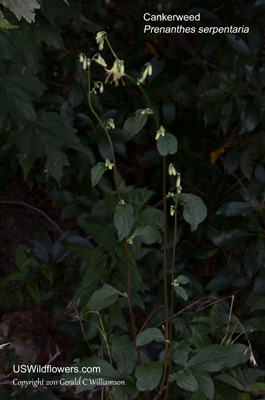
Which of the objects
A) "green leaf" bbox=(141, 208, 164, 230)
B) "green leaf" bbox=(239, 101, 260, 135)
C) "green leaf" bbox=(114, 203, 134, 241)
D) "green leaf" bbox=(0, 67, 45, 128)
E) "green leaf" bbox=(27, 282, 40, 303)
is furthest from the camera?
"green leaf" bbox=(27, 282, 40, 303)

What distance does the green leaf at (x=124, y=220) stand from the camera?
3.78ft

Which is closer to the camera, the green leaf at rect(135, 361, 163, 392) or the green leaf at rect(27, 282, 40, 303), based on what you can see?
the green leaf at rect(135, 361, 163, 392)

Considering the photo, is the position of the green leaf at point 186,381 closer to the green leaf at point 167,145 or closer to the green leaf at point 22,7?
the green leaf at point 167,145

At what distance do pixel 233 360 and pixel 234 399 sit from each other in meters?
0.25

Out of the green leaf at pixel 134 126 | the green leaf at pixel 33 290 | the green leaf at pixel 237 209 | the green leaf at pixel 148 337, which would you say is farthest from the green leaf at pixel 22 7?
the green leaf at pixel 33 290

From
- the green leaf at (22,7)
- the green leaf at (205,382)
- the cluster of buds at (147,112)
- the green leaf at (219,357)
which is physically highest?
the green leaf at (22,7)

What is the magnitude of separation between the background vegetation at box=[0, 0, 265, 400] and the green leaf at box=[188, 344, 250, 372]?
8.1 inches

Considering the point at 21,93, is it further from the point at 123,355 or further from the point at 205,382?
the point at 205,382

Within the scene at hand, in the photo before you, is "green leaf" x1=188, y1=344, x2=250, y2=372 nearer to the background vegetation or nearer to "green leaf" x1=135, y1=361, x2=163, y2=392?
"green leaf" x1=135, y1=361, x2=163, y2=392

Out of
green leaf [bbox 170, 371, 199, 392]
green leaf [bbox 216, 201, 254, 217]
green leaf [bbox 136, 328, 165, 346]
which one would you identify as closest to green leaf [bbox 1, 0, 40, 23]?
green leaf [bbox 136, 328, 165, 346]

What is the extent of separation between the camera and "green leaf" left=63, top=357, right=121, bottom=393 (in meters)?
1.22

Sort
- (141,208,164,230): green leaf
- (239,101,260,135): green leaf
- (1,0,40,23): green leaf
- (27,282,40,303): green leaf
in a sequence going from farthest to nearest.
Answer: (27,282,40,303): green leaf < (239,101,260,135): green leaf < (141,208,164,230): green leaf < (1,0,40,23): green leaf

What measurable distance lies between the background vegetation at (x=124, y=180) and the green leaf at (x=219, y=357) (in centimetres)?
21

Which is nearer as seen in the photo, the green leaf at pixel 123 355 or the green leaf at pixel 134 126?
the green leaf at pixel 134 126
